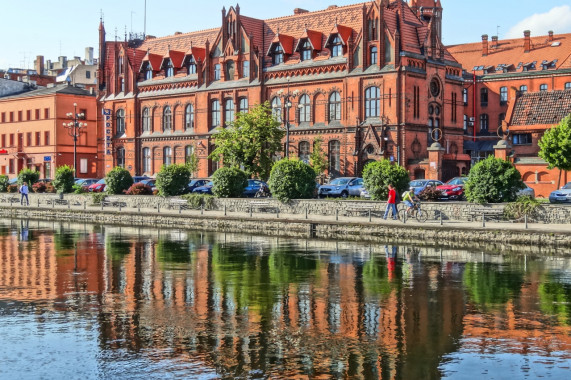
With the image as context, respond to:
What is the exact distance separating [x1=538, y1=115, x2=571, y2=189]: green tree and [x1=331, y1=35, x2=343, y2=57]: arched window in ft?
69.6

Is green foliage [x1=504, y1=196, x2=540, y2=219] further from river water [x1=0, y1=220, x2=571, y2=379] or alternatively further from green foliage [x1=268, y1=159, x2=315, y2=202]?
green foliage [x1=268, y1=159, x2=315, y2=202]

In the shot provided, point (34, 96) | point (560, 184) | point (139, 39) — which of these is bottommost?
point (560, 184)

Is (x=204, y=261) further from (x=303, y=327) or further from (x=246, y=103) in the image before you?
(x=246, y=103)

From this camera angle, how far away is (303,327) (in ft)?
49.3

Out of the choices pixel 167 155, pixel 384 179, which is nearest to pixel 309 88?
pixel 167 155

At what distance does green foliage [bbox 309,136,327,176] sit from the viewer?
5987 centimetres

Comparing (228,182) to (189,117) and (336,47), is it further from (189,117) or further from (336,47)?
(189,117)

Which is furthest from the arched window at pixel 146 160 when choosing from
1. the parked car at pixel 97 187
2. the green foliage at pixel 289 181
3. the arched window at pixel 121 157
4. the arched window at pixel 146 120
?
the green foliage at pixel 289 181

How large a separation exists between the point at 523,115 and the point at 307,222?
86.2 feet

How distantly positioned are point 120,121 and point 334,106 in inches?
1091

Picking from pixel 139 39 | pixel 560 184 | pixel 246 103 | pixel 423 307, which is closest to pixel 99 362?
pixel 423 307

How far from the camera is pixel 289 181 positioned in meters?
41.3

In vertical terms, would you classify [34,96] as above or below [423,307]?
above

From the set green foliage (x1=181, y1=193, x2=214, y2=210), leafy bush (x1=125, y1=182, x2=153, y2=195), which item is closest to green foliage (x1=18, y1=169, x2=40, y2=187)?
leafy bush (x1=125, y1=182, x2=153, y2=195)
